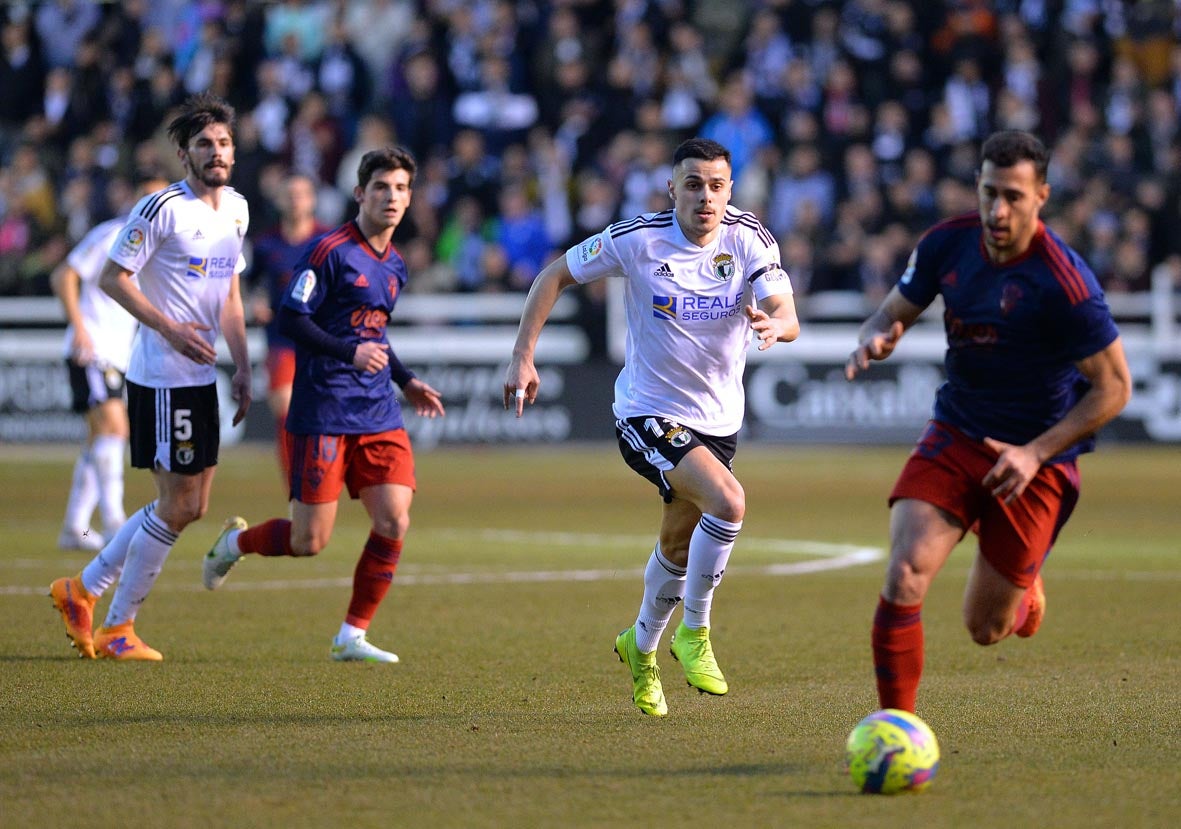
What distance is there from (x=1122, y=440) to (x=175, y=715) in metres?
15.2

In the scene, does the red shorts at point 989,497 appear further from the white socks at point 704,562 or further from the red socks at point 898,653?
the white socks at point 704,562

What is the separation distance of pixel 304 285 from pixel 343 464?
2.80ft

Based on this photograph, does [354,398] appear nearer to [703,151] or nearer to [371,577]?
[371,577]

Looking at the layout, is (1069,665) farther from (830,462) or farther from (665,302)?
(830,462)

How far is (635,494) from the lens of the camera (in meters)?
16.5

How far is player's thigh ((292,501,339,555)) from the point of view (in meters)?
8.05

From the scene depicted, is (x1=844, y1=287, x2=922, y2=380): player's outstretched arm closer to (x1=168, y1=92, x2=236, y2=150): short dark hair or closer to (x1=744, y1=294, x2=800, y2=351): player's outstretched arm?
(x1=744, y1=294, x2=800, y2=351): player's outstretched arm

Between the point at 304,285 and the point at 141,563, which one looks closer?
the point at 304,285

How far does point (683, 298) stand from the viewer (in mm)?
7156

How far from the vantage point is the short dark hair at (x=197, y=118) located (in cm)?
798

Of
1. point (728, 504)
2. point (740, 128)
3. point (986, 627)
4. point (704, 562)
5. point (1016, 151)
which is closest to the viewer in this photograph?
point (1016, 151)

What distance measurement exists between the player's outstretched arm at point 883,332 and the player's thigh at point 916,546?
49 centimetres

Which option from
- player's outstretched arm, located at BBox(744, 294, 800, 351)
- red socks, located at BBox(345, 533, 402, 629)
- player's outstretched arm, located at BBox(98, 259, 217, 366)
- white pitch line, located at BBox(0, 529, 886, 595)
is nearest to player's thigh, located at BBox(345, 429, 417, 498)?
red socks, located at BBox(345, 533, 402, 629)

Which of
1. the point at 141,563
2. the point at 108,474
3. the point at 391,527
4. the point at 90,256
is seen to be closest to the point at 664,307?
the point at 391,527
